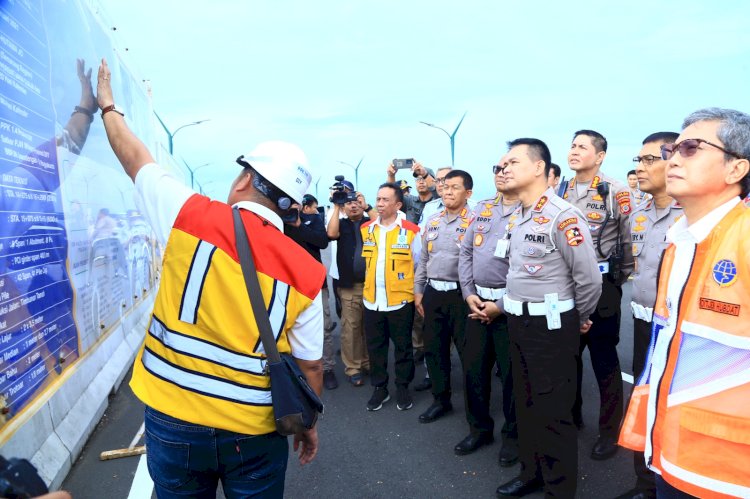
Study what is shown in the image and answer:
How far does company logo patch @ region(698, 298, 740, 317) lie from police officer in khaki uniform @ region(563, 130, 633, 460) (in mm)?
2168

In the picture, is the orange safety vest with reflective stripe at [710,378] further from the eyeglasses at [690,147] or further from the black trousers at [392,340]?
the black trousers at [392,340]

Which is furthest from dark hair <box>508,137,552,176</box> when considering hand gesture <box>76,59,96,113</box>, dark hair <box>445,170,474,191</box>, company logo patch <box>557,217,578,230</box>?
hand gesture <box>76,59,96,113</box>

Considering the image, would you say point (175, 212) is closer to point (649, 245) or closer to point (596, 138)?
point (649, 245)

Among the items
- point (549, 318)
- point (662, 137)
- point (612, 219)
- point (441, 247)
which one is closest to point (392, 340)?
point (441, 247)

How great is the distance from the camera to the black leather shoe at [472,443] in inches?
139

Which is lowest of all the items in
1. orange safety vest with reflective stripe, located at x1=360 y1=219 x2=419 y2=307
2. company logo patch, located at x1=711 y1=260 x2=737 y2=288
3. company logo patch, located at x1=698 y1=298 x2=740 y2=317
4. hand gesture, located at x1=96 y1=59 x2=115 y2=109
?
orange safety vest with reflective stripe, located at x1=360 y1=219 x2=419 y2=307

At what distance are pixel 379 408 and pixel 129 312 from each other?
9.32ft

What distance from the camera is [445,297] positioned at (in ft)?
13.6

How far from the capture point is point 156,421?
169 cm

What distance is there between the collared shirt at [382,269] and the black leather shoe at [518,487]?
189 cm

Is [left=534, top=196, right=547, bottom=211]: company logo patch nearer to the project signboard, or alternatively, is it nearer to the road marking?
the project signboard

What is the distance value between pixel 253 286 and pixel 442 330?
286 cm

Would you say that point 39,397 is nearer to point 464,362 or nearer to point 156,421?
point 156,421

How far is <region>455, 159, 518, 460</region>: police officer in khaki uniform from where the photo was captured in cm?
353
